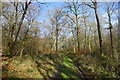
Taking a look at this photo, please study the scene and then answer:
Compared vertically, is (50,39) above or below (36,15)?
below

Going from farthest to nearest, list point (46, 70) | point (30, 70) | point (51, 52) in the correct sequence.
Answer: point (51, 52) → point (46, 70) → point (30, 70)

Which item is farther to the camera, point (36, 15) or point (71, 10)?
point (36, 15)

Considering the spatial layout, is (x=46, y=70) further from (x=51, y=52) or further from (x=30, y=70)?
(x=51, y=52)

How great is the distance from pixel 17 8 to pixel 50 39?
1004 inches

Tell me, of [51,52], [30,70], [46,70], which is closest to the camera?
[30,70]

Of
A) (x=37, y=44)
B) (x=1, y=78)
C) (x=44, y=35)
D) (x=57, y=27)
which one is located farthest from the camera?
(x=44, y=35)

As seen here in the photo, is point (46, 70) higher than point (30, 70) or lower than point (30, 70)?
lower

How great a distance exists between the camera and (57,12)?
98.0ft

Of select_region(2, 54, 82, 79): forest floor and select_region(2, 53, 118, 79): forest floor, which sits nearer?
select_region(2, 54, 82, 79): forest floor

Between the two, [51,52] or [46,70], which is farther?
[51,52]

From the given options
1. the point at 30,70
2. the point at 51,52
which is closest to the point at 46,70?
the point at 30,70

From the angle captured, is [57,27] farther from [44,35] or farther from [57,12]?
[44,35]

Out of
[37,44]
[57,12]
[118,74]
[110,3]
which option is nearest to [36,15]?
[37,44]

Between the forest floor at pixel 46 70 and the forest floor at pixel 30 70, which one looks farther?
the forest floor at pixel 46 70
